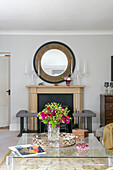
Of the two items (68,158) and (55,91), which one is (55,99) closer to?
(55,91)

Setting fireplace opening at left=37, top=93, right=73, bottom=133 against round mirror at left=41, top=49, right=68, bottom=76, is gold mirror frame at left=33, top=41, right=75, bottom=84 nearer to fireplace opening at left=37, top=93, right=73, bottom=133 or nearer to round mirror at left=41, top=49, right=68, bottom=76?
round mirror at left=41, top=49, right=68, bottom=76

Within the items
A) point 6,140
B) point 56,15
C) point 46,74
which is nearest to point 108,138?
point 6,140

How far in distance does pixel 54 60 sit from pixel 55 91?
0.84 meters

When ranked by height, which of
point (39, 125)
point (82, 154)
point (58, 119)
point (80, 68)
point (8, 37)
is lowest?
point (39, 125)

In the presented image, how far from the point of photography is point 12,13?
4223 millimetres

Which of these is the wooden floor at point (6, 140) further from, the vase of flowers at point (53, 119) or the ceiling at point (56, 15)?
the ceiling at point (56, 15)

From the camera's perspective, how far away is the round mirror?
553 cm

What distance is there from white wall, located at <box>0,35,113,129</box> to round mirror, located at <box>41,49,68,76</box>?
32cm

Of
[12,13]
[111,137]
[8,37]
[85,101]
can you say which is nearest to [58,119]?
[111,137]

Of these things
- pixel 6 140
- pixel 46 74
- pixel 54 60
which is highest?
pixel 54 60

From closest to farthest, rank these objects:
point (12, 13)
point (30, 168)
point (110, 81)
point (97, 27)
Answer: point (30, 168) → point (12, 13) → point (97, 27) → point (110, 81)

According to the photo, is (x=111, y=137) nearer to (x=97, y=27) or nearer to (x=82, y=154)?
(x=82, y=154)

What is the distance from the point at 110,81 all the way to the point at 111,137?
10.0 ft

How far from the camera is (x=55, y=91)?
5.38m
